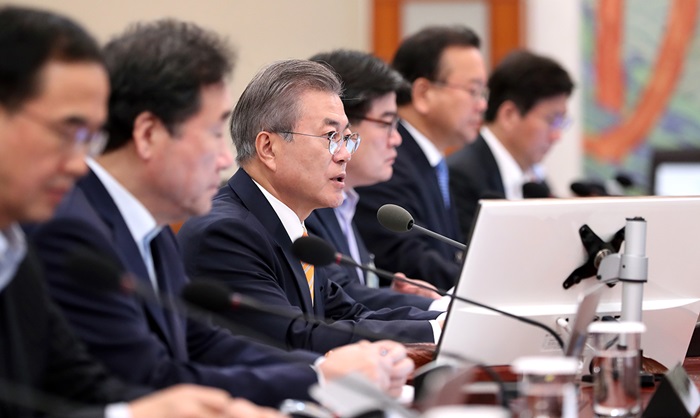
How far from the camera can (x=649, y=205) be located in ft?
7.10

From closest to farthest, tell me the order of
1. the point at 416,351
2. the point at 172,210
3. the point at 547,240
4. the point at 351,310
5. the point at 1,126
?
1. the point at 1,126
2. the point at 172,210
3. the point at 547,240
4. the point at 416,351
5. the point at 351,310

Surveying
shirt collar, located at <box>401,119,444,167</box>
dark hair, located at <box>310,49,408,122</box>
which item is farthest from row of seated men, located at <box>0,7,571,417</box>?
shirt collar, located at <box>401,119,444,167</box>

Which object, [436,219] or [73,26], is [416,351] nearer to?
[73,26]

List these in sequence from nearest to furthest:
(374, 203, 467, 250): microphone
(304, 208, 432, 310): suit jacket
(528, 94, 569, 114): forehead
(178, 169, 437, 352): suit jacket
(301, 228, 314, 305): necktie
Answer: (178, 169, 437, 352): suit jacket, (374, 203, 467, 250): microphone, (301, 228, 314, 305): necktie, (304, 208, 432, 310): suit jacket, (528, 94, 569, 114): forehead

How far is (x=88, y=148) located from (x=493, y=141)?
11.3ft

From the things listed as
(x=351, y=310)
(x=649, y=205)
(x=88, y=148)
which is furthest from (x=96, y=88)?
(x=351, y=310)

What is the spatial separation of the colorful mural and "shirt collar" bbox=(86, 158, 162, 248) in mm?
4840

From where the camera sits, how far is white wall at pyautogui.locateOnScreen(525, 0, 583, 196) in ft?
20.8

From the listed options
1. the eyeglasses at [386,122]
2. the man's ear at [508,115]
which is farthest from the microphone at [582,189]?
the eyeglasses at [386,122]

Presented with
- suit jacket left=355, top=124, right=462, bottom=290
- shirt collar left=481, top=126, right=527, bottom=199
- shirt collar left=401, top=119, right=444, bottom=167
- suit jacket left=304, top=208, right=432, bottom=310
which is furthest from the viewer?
shirt collar left=481, top=126, right=527, bottom=199

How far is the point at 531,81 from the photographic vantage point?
4883 mm

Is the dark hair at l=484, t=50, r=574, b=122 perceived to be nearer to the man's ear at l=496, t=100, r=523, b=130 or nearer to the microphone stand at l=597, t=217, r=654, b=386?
the man's ear at l=496, t=100, r=523, b=130

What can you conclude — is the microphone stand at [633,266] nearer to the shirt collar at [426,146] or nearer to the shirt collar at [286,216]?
the shirt collar at [286,216]

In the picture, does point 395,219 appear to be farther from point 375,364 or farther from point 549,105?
point 549,105
